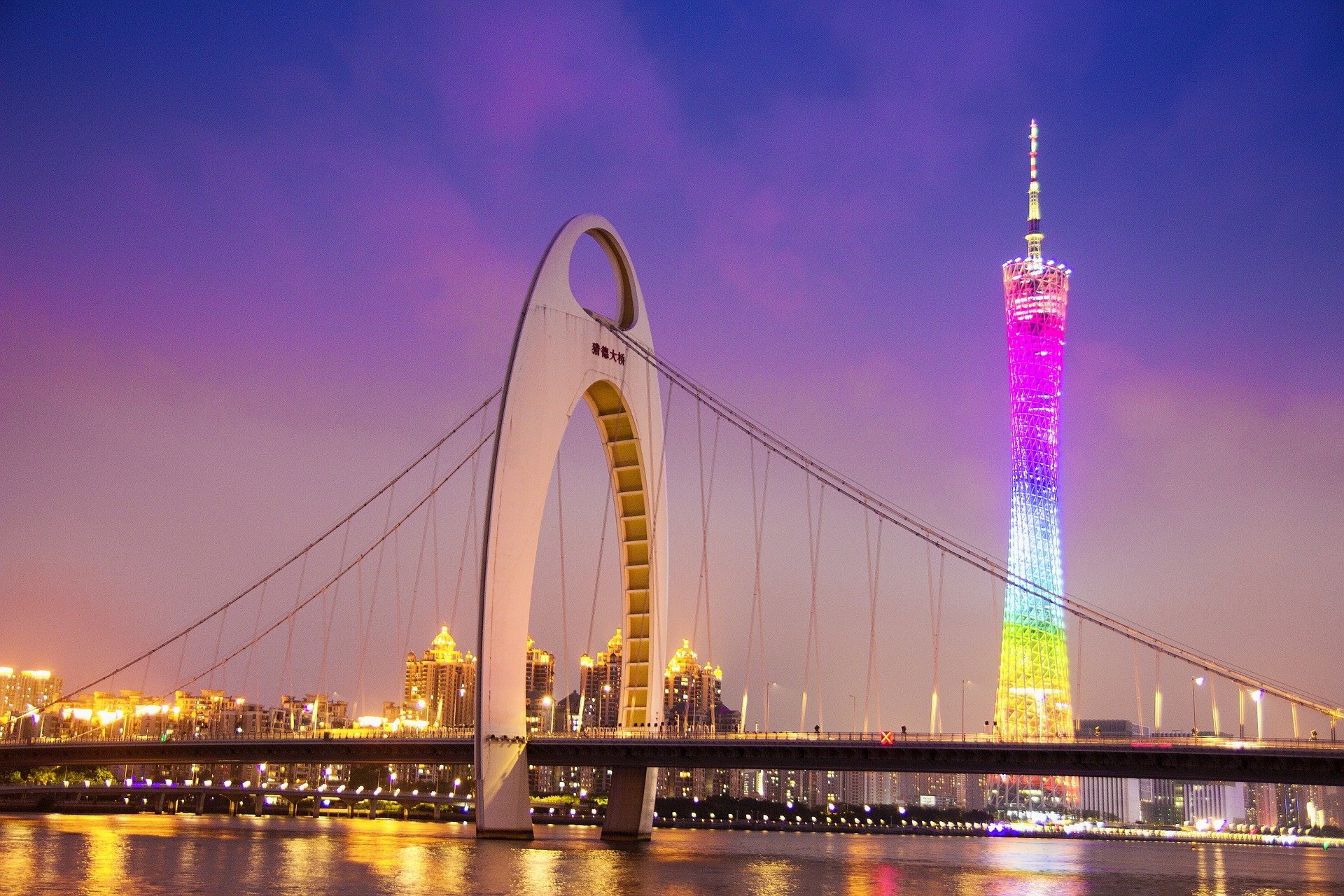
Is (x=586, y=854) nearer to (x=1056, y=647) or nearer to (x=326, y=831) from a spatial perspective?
(x=326, y=831)

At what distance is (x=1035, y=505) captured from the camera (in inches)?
3996

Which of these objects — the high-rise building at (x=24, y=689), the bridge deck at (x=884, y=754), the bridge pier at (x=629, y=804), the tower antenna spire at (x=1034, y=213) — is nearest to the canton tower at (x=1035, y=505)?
the tower antenna spire at (x=1034, y=213)

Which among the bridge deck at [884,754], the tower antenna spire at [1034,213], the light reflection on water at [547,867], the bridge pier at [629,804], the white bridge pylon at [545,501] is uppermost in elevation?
the tower antenna spire at [1034,213]

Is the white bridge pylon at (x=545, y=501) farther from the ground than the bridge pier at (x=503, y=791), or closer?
farther from the ground

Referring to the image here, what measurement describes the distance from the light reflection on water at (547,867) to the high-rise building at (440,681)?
109ft

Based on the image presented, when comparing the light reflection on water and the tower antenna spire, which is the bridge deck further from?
the tower antenna spire

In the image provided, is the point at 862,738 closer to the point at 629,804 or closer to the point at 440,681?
the point at 629,804

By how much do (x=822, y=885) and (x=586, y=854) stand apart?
1120cm

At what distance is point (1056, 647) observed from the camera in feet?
341

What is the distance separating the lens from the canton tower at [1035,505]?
331 feet

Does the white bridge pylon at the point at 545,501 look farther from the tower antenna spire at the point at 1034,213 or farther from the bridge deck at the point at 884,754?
the tower antenna spire at the point at 1034,213

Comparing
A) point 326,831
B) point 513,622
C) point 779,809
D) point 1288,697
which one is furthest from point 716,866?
point 779,809

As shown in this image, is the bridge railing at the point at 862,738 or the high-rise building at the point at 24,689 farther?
the high-rise building at the point at 24,689

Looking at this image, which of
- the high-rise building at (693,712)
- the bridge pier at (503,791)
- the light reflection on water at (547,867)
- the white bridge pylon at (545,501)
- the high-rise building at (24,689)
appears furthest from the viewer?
the high-rise building at (24,689)
